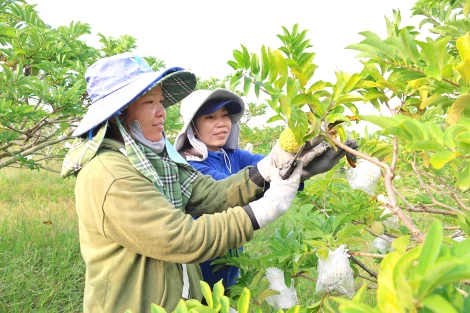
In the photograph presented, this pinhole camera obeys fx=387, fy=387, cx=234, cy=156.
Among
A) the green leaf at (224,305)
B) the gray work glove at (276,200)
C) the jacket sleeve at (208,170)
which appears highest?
the green leaf at (224,305)

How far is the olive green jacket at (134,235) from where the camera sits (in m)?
1.05

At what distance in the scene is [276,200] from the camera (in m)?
1.19

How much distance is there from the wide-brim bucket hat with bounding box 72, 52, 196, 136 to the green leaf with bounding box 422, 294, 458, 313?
0.99m

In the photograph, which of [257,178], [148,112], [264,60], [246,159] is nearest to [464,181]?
[264,60]

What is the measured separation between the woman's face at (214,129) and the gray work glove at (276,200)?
73 centimetres

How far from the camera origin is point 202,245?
3.55 feet

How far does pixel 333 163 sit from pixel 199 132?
0.92 meters

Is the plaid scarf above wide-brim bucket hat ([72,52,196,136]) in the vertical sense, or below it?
below

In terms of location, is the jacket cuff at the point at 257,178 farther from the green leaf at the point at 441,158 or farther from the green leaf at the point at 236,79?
the green leaf at the point at 441,158

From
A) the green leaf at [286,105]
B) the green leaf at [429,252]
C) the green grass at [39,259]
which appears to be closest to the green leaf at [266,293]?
the green leaf at [286,105]

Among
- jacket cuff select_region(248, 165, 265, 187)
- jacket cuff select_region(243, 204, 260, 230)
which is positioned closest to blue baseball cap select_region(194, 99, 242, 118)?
jacket cuff select_region(248, 165, 265, 187)

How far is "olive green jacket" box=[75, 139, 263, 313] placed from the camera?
1.05m

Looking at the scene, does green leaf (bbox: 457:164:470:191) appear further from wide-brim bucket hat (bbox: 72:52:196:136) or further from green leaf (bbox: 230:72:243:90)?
wide-brim bucket hat (bbox: 72:52:196:136)

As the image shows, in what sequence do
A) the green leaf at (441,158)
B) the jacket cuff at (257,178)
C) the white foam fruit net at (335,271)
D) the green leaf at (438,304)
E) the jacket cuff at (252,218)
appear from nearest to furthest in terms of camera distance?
the green leaf at (438,304) < the green leaf at (441,158) < the white foam fruit net at (335,271) < the jacket cuff at (252,218) < the jacket cuff at (257,178)
